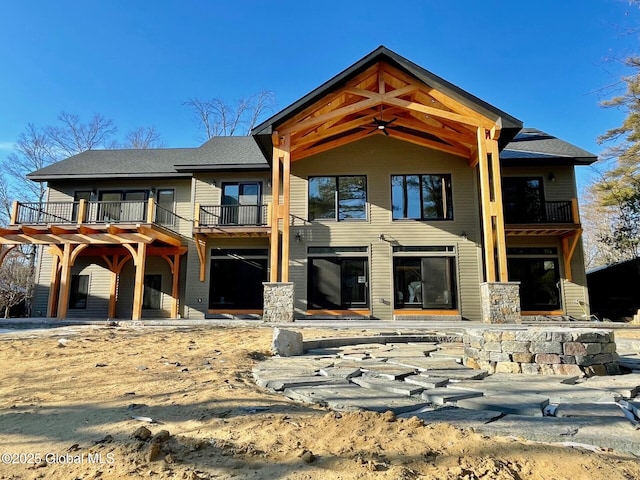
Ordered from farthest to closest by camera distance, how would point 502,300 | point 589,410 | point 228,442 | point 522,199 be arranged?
point 522,199 < point 502,300 < point 589,410 < point 228,442

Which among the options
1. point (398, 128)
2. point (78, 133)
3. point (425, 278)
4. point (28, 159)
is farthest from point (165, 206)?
point (78, 133)

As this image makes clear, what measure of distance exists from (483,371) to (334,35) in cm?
1487

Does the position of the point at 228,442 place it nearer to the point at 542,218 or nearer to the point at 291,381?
the point at 291,381

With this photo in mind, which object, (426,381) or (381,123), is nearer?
(426,381)

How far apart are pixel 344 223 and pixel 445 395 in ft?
32.9

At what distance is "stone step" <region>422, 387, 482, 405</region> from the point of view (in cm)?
286

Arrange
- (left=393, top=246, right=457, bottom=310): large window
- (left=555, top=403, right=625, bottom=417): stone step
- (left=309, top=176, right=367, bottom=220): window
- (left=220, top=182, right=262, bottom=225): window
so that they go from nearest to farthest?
(left=555, top=403, right=625, bottom=417): stone step
(left=393, top=246, right=457, bottom=310): large window
(left=309, top=176, right=367, bottom=220): window
(left=220, top=182, right=262, bottom=225): window

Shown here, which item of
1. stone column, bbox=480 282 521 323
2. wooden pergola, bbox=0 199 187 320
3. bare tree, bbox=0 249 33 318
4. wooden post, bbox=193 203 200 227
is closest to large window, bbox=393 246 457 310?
stone column, bbox=480 282 521 323

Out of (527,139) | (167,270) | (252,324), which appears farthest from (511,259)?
(167,270)

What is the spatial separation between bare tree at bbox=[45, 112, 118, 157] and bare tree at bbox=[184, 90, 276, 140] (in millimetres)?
5702

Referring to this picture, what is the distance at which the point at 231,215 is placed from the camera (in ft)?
43.5

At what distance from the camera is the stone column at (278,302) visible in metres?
10.3

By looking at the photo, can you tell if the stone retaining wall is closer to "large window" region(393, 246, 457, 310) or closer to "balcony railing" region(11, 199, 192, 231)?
"large window" region(393, 246, 457, 310)

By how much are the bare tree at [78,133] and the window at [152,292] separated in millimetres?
15583
